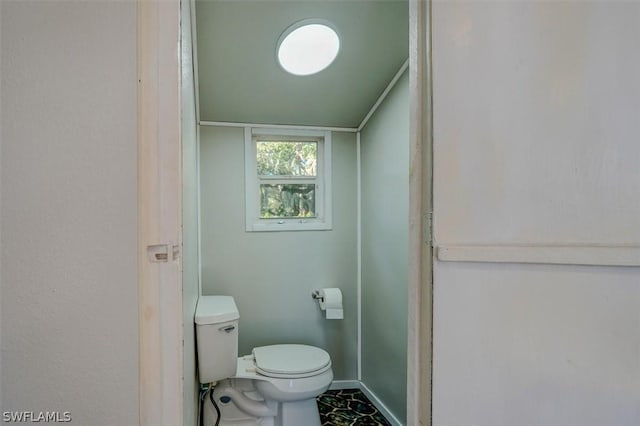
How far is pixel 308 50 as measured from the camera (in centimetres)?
187

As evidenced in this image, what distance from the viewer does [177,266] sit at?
0.66m

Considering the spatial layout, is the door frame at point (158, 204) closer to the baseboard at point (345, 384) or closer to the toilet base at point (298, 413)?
the toilet base at point (298, 413)

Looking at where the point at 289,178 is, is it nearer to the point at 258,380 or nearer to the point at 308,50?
the point at 308,50

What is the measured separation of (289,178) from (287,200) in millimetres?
153

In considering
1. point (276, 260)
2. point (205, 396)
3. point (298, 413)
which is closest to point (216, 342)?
point (205, 396)

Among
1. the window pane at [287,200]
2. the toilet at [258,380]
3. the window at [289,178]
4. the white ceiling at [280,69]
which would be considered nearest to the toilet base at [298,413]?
the toilet at [258,380]

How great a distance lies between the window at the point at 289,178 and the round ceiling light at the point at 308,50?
523mm
